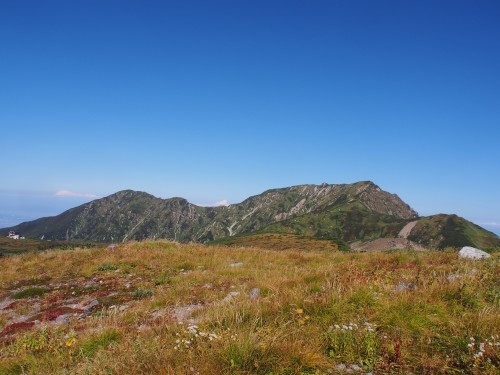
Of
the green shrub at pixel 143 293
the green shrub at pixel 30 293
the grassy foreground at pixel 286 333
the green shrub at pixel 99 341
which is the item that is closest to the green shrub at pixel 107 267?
the green shrub at pixel 30 293

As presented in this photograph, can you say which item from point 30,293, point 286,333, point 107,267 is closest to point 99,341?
point 286,333

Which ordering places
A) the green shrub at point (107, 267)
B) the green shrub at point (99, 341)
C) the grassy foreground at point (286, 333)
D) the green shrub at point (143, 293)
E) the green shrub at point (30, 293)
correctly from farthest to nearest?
the green shrub at point (107, 267), the green shrub at point (30, 293), the green shrub at point (143, 293), the green shrub at point (99, 341), the grassy foreground at point (286, 333)

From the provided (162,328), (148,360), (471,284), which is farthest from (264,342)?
(471,284)

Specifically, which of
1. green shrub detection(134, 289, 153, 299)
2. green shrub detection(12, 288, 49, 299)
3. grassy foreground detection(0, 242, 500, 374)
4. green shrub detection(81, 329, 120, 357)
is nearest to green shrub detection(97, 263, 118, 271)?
green shrub detection(12, 288, 49, 299)

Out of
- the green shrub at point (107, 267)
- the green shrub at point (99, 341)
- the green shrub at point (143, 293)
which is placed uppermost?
the green shrub at point (107, 267)

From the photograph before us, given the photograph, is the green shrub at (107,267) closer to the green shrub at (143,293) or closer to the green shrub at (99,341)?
the green shrub at (143,293)

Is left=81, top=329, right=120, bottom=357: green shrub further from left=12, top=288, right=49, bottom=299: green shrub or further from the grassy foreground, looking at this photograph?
left=12, top=288, right=49, bottom=299: green shrub

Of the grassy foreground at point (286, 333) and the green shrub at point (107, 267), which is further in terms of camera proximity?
the green shrub at point (107, 267)

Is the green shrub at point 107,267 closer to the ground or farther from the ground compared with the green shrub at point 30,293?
farther from the ground

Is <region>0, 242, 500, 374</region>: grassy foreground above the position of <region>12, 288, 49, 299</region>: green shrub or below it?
above

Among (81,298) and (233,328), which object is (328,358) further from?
(81,298)

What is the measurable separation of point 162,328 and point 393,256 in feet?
48.4

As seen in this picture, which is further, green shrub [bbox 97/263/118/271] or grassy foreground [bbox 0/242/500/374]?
green shrub [bbox 97/263/118/271]

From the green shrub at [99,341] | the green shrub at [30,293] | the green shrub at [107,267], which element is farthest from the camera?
the green shrub at [107,267]
